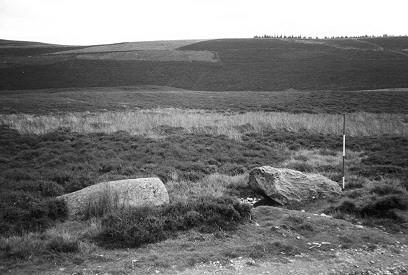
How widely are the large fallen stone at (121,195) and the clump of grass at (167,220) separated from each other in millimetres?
794

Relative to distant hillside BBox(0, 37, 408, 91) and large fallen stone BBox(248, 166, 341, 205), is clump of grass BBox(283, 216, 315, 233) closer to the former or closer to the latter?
large fallen stone BBox(248, 166, 341, 205)

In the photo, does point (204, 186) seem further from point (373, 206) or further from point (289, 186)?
point (373, 206)

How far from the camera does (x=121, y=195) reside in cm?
862

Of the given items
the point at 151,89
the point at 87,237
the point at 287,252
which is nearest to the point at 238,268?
the point at 287,252

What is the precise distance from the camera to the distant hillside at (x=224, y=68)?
204 feet

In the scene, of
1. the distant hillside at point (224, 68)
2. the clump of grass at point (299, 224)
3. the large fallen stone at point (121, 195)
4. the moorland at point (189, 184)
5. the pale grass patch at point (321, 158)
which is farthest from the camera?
the distant hillside at point (224, 68)

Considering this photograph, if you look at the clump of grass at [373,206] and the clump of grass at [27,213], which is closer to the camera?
the clump of grass at [27,213]

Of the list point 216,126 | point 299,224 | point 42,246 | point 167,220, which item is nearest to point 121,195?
point 167,220

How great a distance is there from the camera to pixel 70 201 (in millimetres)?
8453

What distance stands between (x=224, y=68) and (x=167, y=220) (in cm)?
7332

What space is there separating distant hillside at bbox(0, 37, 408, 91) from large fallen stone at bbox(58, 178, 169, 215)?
54.3 metres

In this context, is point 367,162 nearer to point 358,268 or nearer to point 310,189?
point 310,189

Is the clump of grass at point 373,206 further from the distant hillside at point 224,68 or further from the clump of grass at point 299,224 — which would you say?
the distant hillside at point 224,68

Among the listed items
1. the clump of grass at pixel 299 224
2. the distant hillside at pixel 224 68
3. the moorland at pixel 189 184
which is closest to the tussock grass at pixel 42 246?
the moorland at pixel 189 184
